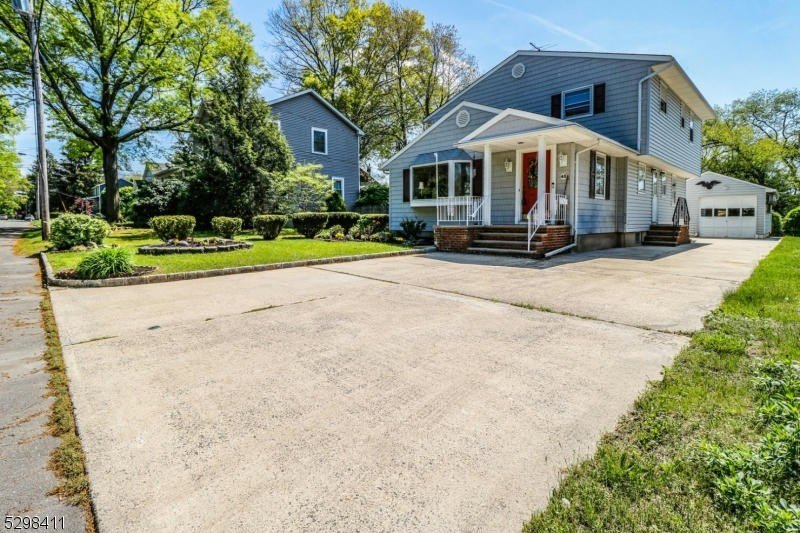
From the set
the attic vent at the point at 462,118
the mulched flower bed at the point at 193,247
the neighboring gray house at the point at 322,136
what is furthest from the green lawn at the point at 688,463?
the neighboring gray house at the point at 322,136

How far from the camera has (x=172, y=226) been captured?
421 inches

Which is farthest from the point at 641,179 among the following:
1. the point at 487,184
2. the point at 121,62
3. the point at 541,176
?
the point at 121,62

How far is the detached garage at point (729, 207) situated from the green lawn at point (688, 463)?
963 inches

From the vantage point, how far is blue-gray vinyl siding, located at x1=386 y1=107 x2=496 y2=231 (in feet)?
43.2

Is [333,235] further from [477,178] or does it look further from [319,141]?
[319,141]

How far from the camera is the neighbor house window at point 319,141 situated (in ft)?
72.3

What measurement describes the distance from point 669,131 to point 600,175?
463 centimetres

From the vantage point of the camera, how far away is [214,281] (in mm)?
6770

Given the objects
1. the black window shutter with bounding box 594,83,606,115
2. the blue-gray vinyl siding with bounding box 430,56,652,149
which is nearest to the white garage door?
the blue-gray vinyl siding with bounding box 430,56,652,149

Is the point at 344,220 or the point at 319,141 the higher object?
the point at 319,141

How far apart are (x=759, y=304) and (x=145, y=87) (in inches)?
970

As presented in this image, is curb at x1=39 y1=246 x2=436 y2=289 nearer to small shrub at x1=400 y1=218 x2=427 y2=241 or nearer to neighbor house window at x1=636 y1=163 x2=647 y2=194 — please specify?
small shrub at x1=400 y1=218 x2=427 y2=241

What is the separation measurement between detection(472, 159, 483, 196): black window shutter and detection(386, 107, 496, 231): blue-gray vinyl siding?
249mm

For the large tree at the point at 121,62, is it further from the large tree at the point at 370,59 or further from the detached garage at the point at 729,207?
the detached garage at the point at 729,207
